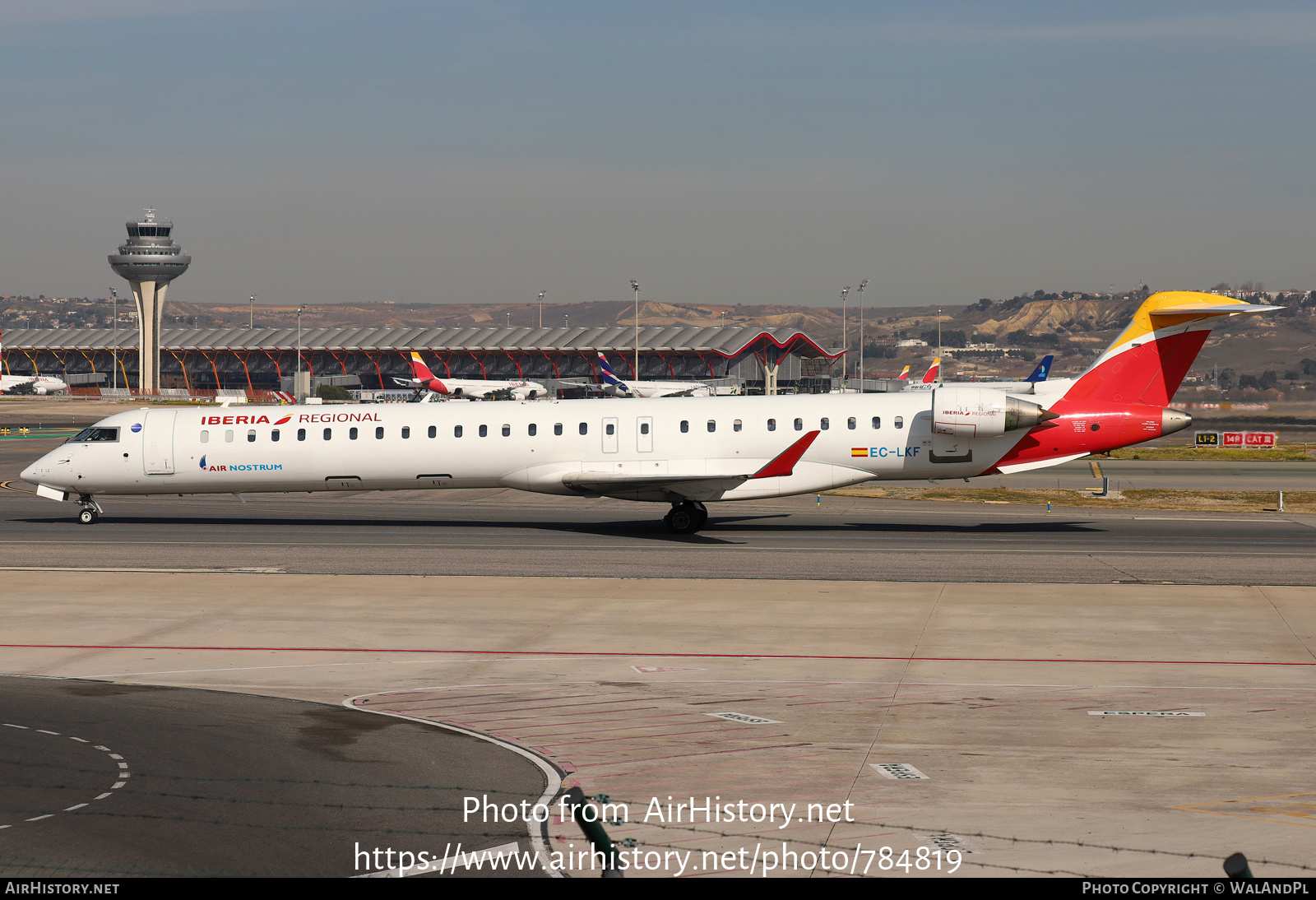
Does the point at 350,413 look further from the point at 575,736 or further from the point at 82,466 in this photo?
the point at 575,736

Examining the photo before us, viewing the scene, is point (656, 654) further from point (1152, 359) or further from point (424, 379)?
point (424, 379)

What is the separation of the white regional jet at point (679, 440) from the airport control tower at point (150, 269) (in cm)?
13910

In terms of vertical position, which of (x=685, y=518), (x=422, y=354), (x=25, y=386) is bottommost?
(x=685, y=518)

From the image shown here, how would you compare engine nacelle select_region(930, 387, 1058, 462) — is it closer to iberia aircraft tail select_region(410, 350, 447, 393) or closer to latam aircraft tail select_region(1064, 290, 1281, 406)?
latam aircraft tail select_region(1064, 290, 1281, 406)

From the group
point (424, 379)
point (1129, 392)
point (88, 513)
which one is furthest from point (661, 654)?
point (424, 379)

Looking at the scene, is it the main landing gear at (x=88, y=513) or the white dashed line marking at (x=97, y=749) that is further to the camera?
the main landing gear at (x=88, y=513)

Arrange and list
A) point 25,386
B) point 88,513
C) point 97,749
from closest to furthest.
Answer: point 97,749 → point 88,513 → point 25,386

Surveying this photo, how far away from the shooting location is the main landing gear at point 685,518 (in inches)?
1222

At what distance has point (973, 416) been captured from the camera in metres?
29.8

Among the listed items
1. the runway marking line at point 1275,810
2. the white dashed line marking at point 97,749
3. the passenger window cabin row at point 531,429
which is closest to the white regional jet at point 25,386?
the passenger window cabin row at point 531,429

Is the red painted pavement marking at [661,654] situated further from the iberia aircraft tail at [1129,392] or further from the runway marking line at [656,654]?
the iberia aircraft tail at [1129,392]

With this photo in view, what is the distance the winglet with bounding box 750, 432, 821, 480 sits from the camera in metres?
29.7

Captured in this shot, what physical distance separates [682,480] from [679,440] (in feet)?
4.46

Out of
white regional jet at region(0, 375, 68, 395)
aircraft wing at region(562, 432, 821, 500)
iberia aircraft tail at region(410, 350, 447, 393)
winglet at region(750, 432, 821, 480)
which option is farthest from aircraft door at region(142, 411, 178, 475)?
white regional jet at region(0, 375, 68, 395)
